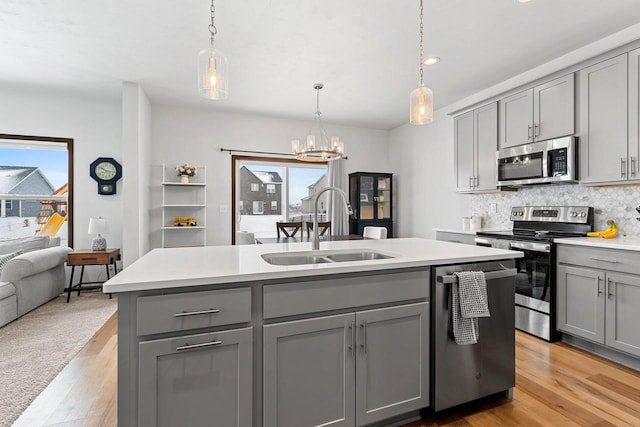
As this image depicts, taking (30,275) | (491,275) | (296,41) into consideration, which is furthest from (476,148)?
(30,275)

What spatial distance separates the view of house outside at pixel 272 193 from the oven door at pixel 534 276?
10.4ft

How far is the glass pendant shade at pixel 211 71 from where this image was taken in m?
1.79

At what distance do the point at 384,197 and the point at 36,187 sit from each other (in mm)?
5398

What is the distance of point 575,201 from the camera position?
10.6 feet

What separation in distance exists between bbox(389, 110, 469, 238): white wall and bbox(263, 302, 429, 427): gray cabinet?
3.41 meters

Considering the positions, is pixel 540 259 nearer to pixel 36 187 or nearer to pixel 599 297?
pixel 599 297

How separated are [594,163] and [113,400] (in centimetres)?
410

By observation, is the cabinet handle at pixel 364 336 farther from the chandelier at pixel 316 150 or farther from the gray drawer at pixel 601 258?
the chandelier at pixel 316 150

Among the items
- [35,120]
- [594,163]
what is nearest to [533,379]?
[594,163]

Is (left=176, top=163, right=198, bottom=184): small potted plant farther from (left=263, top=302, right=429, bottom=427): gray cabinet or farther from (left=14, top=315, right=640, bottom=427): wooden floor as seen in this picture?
(left=263, top=302, right=429, bottom=427): gray cabinet

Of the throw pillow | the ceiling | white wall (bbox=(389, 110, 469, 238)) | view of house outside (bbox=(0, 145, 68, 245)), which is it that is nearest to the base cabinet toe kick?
the ceiling

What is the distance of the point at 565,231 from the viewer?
325cm

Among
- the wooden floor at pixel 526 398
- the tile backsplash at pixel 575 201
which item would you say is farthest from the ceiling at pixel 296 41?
the wooden floor at pixel 526 398

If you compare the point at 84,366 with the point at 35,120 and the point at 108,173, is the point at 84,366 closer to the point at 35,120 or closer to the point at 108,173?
the point at 108,173
